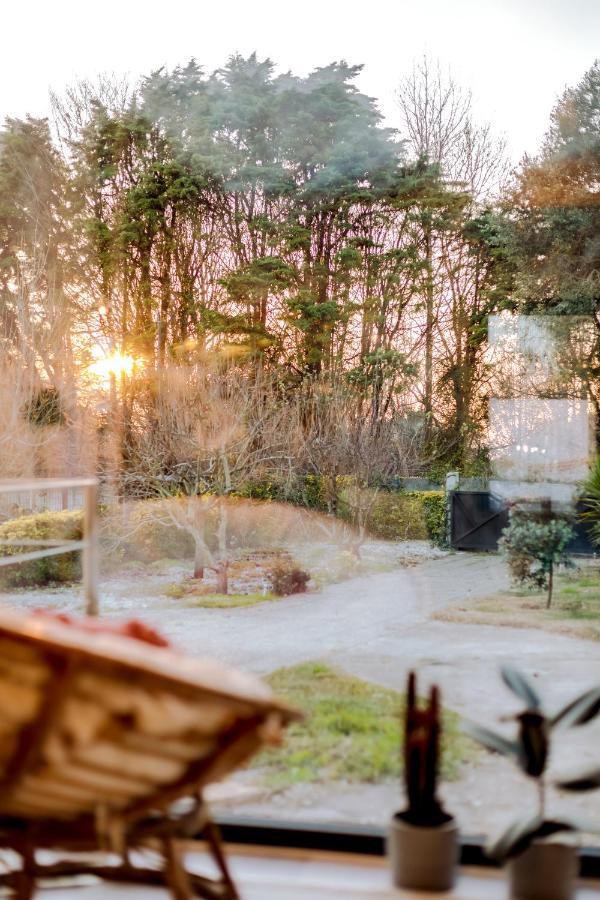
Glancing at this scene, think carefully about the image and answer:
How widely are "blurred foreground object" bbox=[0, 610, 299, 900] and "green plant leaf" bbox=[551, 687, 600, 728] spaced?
1.01m

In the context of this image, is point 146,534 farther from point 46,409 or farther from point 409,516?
point 409,516

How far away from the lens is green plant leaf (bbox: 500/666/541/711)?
2422 millimetres

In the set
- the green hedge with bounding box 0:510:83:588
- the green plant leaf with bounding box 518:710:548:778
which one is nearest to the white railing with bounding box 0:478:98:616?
the green hedge with bounding box 0:510:83:588

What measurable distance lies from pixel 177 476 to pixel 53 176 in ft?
3.90

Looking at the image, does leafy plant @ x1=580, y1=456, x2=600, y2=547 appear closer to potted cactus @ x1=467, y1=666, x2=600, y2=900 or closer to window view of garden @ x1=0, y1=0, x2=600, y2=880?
window view of garden @ x1=0, y1=0, x2=600, y2=880

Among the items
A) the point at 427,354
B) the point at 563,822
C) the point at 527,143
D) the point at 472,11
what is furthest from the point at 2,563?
the point at 472,11

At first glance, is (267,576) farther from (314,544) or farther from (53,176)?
(53,176)

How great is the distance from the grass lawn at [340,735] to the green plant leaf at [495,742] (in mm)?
408

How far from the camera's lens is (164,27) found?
334 cm

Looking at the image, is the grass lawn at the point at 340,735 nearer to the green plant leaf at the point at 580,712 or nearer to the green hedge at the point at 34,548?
the green plant leaf at the point at 580,712

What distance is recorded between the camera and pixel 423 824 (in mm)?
2441

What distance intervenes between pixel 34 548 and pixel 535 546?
5.68 feet

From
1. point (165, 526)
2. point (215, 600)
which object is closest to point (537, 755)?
point (215, 600)

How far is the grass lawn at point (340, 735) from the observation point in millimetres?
2836
